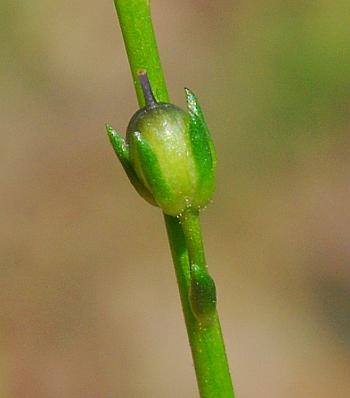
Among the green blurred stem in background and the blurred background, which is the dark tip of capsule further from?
the blurred background

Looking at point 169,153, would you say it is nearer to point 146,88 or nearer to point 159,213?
point 146,88

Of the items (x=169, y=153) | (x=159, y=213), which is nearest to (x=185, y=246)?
(x=169, y=153)

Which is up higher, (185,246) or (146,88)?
(146,88)

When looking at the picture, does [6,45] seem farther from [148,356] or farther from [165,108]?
[165,108]

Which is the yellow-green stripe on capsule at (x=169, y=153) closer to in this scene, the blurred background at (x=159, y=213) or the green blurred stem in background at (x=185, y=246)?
the green blurred stem in background at (x=185, y=246)

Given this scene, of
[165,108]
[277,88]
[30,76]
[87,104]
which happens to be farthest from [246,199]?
[165,108]

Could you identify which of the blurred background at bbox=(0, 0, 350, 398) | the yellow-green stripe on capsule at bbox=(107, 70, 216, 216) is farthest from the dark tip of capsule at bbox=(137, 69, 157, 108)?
the blurred background at bbox=(0, 0, 350, 398)
